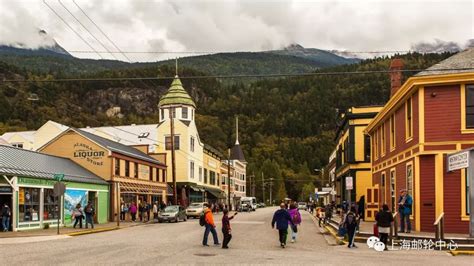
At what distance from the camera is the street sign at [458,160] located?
2050 centimetres

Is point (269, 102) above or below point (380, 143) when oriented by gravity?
above

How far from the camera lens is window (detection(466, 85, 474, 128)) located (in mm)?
24000

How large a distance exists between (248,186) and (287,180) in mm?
14947

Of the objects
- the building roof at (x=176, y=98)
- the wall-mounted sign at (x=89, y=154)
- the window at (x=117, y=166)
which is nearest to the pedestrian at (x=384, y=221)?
the wall-mounted sign at (x=89, y=154)

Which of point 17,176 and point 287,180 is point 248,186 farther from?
point 17,176

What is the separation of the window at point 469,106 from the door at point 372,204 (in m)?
12.7

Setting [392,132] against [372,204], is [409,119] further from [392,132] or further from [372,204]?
[372,204]

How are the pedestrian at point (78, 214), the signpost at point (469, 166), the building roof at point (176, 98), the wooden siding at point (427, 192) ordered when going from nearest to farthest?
the signpost at point (469, 166)
the wooden siding at point (427, 192)
the pedestrian at point (78, 214)
the building roof at point (176, 98)

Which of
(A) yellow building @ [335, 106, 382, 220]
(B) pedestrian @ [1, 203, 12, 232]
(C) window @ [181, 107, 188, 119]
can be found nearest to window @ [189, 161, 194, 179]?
(C) window @ [181, 107, 188, 119]

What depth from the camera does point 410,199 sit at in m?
24.5

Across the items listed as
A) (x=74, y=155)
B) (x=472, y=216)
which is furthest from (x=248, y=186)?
(x=472, y=216)

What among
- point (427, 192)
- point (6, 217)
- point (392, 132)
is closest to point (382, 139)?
point (392, 132)

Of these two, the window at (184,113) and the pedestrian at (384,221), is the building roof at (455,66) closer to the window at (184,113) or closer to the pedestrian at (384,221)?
the pedestrian at (384,221)

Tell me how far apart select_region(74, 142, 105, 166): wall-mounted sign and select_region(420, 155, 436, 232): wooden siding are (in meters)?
27.0
